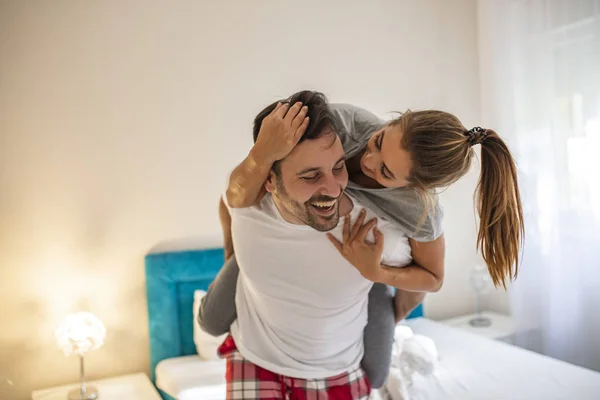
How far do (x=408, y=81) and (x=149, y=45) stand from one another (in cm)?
154

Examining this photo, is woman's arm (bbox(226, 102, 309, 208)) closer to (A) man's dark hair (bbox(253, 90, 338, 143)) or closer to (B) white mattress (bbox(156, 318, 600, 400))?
(A) man's dark hair (bbox(253, 90, 338, 143))

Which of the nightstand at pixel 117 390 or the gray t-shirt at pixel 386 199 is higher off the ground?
the gray t-shirt at pixel 386 199

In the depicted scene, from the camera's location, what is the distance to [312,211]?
162cm

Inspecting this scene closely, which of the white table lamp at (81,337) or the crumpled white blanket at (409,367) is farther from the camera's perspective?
the white table lamp at (81,337)

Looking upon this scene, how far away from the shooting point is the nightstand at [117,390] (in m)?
2.73

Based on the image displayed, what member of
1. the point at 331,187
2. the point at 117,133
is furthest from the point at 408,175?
the point at 117,133

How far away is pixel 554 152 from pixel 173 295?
2036 millimetres

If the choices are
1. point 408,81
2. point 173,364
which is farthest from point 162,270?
point 408,81

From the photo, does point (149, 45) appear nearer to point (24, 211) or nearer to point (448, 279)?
point (24, 211)

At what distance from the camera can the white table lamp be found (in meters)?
2.69

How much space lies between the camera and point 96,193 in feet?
9.78

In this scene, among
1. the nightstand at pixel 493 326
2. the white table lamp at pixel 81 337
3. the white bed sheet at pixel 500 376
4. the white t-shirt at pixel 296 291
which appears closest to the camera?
the white t-shirt at pixel 296 291

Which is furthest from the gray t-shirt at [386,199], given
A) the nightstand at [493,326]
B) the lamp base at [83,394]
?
the nightstand at [493,326]

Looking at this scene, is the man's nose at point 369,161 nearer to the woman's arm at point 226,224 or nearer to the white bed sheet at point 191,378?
the woman's arm at point 226,224
